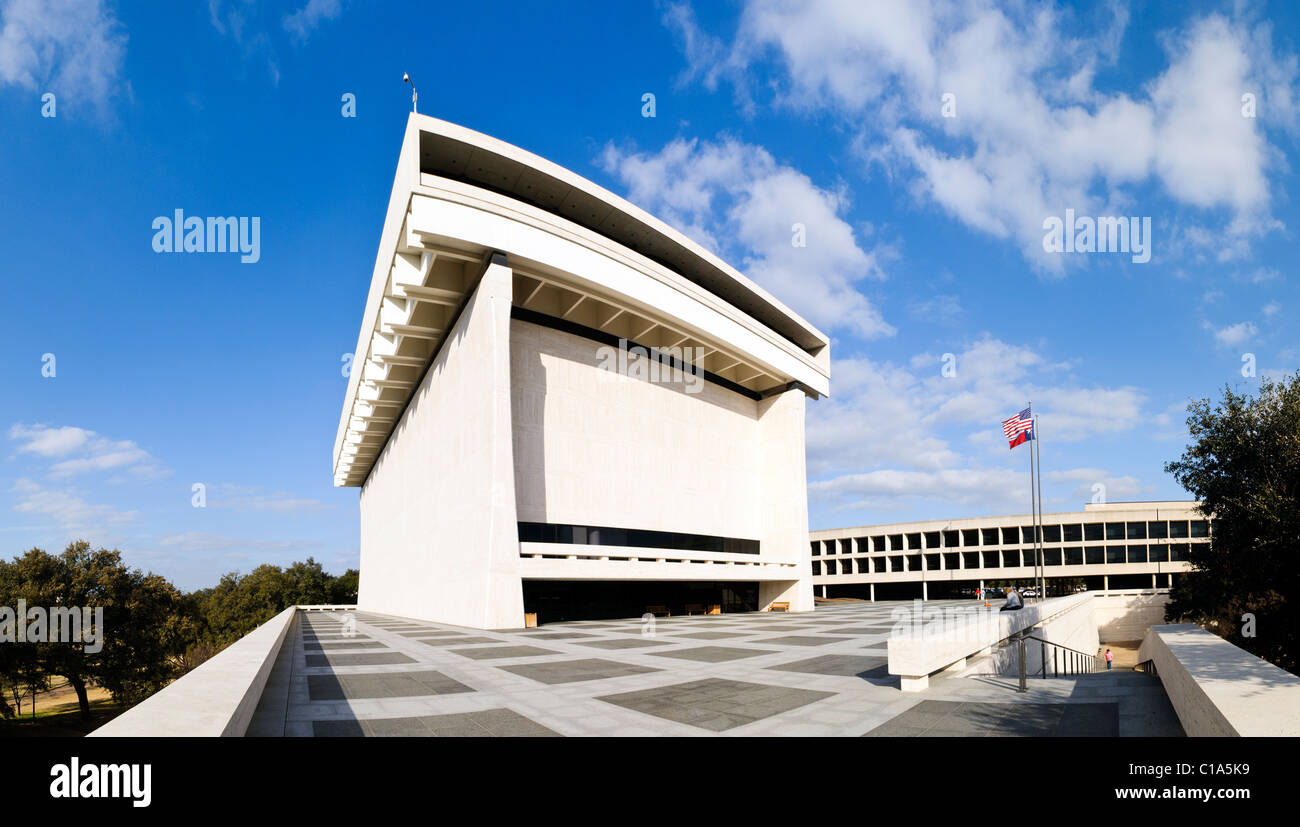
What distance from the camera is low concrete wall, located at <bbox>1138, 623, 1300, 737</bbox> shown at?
4.90 m

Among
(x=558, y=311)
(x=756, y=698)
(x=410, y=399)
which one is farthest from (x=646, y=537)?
(x=756, y=698)

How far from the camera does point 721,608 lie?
4000 centimetres

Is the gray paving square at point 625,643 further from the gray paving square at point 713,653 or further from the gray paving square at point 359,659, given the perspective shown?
the gray paving square at point 359,659

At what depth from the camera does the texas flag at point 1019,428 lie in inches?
1264

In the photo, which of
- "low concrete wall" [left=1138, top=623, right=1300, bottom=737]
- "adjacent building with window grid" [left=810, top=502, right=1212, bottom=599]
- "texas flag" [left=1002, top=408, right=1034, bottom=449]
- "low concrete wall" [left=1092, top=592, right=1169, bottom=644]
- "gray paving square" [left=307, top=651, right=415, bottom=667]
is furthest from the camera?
"adjacent building with window grid" [left=810, top=502, right=1212, bottom=599]

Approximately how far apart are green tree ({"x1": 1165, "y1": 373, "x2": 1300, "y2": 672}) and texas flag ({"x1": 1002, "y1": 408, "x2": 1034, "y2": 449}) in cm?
1013

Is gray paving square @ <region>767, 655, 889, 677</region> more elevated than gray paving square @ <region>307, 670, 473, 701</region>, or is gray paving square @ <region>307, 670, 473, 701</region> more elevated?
gray paving square @ <region>307, 670, 473, 701</region>

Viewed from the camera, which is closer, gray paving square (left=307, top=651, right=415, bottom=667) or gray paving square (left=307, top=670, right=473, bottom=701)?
gray paving square (left=307, top=670, right=473, bottom=701)

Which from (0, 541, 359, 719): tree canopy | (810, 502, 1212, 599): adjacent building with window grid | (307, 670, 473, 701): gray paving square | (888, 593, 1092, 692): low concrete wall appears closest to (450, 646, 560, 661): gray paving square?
(307, 670, 473, 701): gray paving square

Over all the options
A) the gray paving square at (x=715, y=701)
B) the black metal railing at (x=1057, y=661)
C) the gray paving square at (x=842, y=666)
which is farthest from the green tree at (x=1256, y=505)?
the gray paving square at (x=715, y=701)

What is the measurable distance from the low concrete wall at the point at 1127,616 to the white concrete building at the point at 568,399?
3662 centimetres

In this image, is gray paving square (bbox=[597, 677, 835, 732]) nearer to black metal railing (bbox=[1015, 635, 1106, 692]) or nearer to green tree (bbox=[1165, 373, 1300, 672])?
black metal railing (bbox=[1015, 635, 1106, 692])
